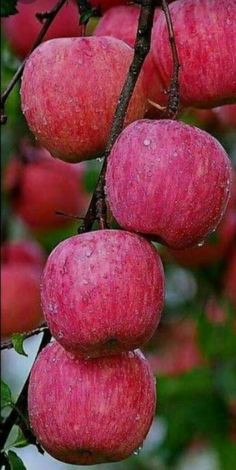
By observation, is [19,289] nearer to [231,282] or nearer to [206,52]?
[231,282]

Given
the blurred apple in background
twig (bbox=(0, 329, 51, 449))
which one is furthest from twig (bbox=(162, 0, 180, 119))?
the blurred apple in background

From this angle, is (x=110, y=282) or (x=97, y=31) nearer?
(x=110, y=282)

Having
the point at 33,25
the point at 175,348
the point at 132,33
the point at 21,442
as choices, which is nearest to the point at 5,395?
the point at 21,442

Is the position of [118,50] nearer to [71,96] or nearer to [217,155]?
[71,96]

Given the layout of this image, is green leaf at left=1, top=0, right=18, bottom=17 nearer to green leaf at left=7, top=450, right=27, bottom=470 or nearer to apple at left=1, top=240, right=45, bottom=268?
green leaf at left=7, top=450, right=27, bottom=470

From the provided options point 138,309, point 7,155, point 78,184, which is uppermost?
point 138,309

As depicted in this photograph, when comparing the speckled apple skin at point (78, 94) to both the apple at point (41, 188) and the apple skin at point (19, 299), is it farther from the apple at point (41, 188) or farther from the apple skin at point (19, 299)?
the apple at point (41, 188)

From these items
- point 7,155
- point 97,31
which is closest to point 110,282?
point 97,31

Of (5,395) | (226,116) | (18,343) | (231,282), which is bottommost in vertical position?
(231,282)
